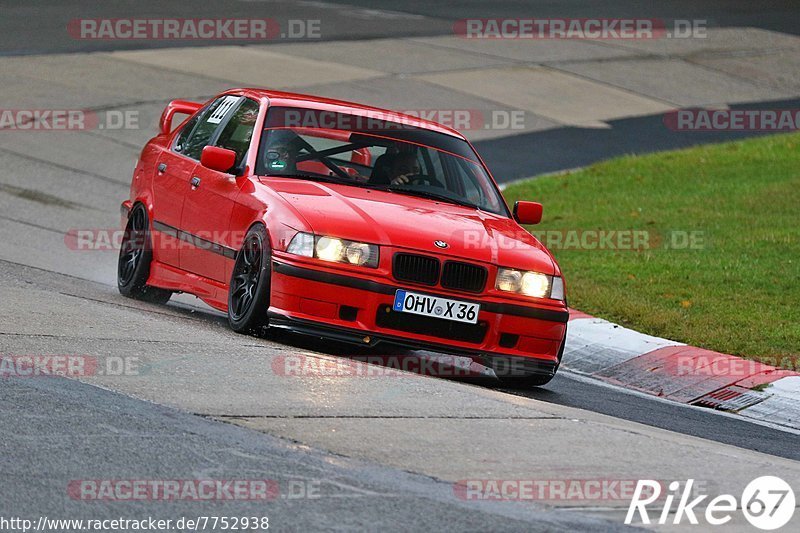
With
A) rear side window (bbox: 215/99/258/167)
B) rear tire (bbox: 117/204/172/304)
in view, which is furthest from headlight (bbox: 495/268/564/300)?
rear tire (bbox: 117/204/172/304)

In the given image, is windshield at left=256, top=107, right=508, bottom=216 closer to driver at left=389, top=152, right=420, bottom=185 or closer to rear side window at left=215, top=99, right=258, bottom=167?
driver at left=389, top=152, right=420, bottom=185

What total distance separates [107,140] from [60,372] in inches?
474

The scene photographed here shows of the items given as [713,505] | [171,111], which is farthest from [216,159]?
[713,505]

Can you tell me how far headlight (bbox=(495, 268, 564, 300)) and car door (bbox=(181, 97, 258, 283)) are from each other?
1.68 metres

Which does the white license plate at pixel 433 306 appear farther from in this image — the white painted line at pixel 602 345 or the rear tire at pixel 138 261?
the rear tire at pixel 138 261

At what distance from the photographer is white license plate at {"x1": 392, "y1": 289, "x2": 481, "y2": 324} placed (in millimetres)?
8391

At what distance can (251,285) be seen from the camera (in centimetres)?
873

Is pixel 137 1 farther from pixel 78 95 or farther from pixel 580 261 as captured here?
pixel 580 261

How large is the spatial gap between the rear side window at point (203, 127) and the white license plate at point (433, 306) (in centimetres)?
262

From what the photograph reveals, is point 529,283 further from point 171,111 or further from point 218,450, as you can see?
point 171,111

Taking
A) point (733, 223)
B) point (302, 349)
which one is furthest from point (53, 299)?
point (733, 223)

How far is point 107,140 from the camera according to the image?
18.8m

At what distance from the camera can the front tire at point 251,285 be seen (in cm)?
849

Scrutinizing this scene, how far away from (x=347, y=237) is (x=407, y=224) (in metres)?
0.43
